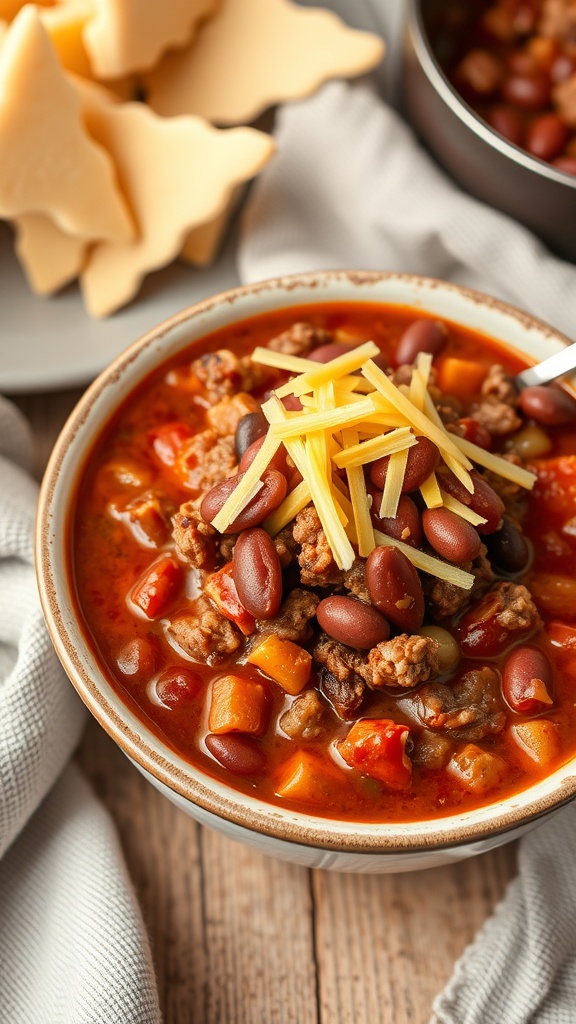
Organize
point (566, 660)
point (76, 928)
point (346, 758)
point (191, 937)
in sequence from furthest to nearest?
point (191, 937) → point (76, 928) → point (566, 660) → point (346, 758)

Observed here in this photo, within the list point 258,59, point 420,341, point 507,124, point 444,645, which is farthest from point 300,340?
point 507,124

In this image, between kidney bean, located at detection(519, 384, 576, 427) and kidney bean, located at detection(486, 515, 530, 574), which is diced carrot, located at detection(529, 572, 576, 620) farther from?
kidney bean, located at detection(519, 384, 576, 427)

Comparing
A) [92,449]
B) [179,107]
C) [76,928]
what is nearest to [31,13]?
[179,107]

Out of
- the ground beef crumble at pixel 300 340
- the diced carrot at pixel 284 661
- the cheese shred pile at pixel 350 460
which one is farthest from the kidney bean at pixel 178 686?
the ground beef crumble at pixel 300 340

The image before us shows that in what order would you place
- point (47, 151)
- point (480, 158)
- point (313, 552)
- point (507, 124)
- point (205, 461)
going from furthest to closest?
point (507, 124)
point (480, 158)
point (47, 151)
point (205, 461)
point (313, 552)

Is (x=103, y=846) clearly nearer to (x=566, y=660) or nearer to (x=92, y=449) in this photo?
(x=92, y=449)

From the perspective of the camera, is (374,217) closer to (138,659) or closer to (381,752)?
(138,659)

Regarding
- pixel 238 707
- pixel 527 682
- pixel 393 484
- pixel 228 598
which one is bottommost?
pixel 527 682

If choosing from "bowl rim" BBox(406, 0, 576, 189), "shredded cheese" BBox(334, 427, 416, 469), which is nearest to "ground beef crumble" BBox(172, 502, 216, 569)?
"shredded cheese" BBox(334, 427, 416, 469)
